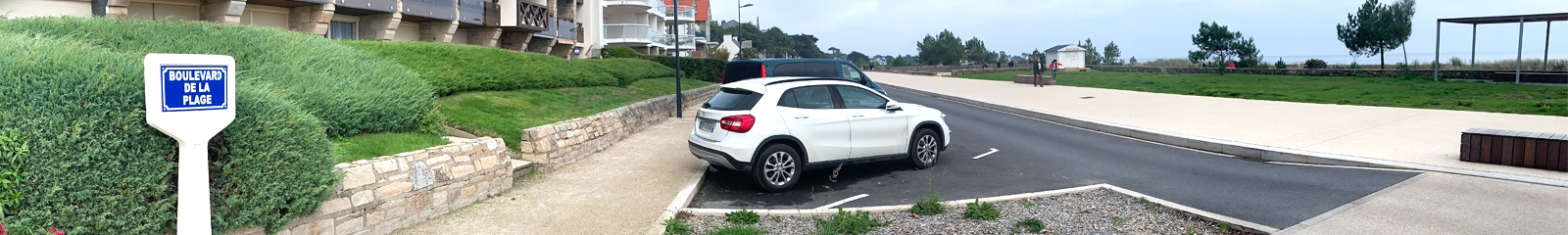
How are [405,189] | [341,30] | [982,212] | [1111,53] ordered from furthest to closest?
[1111,53], [341,30], [982,212], [405,189]

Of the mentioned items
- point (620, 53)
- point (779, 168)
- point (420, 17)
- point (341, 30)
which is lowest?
point (779, 168)

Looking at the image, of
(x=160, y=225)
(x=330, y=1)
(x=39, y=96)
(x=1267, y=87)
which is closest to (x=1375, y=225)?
(x=160, y=225)

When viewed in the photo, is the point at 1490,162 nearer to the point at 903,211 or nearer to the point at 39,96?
the point at 903,211

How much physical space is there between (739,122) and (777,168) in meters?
0.63

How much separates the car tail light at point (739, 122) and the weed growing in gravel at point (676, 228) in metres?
2.20

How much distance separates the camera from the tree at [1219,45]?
5405cm

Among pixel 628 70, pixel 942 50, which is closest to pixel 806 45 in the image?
pixel 942 50

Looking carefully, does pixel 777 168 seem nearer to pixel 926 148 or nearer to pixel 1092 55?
pixel 926 148

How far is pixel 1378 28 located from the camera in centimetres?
4372

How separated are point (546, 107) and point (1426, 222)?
439 inches

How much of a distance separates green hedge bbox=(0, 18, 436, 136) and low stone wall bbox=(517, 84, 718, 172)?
1.21 meters

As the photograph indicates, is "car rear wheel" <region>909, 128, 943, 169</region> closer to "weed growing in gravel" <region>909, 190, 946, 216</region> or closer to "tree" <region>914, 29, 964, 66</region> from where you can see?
"weed growing in gravel" <region>909, 190, 946, 216</region>

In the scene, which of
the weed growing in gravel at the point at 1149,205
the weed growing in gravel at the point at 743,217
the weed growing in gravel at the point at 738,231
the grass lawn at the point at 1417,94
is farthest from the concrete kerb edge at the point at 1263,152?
the grass lawn at the point at 1417,94

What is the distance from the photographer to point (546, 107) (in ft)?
48.1
